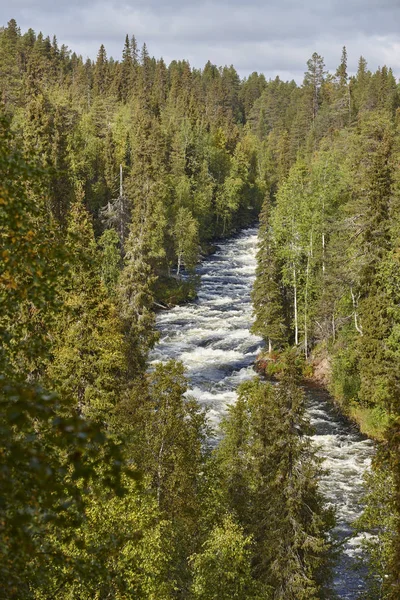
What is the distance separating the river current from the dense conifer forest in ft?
3.82

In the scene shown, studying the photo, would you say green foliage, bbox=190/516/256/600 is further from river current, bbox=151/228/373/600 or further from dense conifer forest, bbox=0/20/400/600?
river current, bbox=151/228/373/600

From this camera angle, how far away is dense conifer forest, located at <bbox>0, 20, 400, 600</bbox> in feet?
18.8

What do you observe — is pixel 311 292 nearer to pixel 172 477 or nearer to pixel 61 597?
pixel 172 477

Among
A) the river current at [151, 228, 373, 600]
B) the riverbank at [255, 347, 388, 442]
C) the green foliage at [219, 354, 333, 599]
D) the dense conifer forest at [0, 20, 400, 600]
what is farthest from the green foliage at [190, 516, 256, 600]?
the riverbank at [255, 347, 388, 442]

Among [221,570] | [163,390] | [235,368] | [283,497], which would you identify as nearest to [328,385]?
[235,368]

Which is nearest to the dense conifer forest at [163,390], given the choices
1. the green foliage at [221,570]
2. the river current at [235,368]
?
the green foliage at [221,570]

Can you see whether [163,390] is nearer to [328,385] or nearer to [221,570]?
[221,570]

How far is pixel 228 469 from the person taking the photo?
17.7m

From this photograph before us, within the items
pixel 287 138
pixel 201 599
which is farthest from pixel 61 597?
pixel 287 138

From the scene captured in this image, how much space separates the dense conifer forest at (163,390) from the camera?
5.73m

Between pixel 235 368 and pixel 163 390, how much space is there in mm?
23405

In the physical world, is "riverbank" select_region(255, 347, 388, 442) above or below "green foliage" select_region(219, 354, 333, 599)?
below

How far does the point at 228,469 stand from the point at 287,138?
346 feet

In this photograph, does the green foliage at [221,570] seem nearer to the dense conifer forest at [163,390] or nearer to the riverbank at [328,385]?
the dense conifer forest at [163,390]
